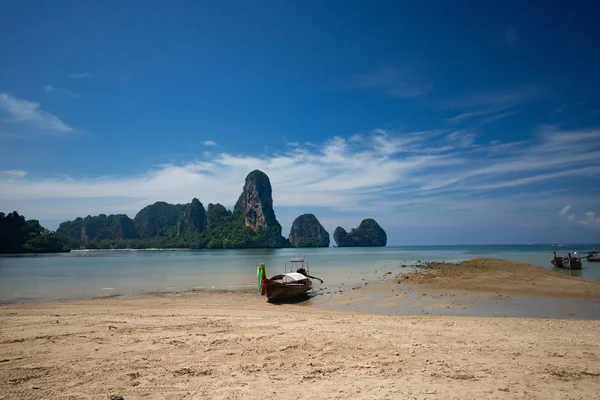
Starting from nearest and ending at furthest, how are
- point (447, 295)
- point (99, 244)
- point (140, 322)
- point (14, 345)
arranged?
point (14, 345) < point (140, 322) < point (447, 295) < point (99, 244)

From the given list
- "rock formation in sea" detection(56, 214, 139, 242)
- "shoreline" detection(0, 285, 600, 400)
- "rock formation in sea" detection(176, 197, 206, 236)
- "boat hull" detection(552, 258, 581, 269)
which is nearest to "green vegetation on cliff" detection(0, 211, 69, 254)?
"rock formation in sea" detection(176, 197, 206, 236)

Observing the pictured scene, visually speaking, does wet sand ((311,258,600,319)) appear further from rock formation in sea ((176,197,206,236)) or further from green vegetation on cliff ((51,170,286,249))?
rock formation in sea ((176,197,206,236))

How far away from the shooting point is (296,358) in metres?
7.36

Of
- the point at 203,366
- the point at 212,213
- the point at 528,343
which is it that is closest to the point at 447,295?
the point at 528,343

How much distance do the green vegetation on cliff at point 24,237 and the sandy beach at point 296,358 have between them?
12693cm

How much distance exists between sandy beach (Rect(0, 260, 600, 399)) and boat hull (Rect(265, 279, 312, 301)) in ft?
22.0

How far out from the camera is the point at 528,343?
837cm

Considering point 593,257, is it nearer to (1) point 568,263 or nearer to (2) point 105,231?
(1) point 568,263

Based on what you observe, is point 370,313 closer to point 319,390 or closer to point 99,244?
point 319,390

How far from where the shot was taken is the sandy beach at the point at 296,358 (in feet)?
18.8

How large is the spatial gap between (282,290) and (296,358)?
38.8 feet

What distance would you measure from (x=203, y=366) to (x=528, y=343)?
7462 millimetres

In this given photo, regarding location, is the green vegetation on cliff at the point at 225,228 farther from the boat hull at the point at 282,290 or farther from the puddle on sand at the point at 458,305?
the puddle on sand at the point at 458,305

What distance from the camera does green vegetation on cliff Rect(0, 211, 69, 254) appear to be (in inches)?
4311
